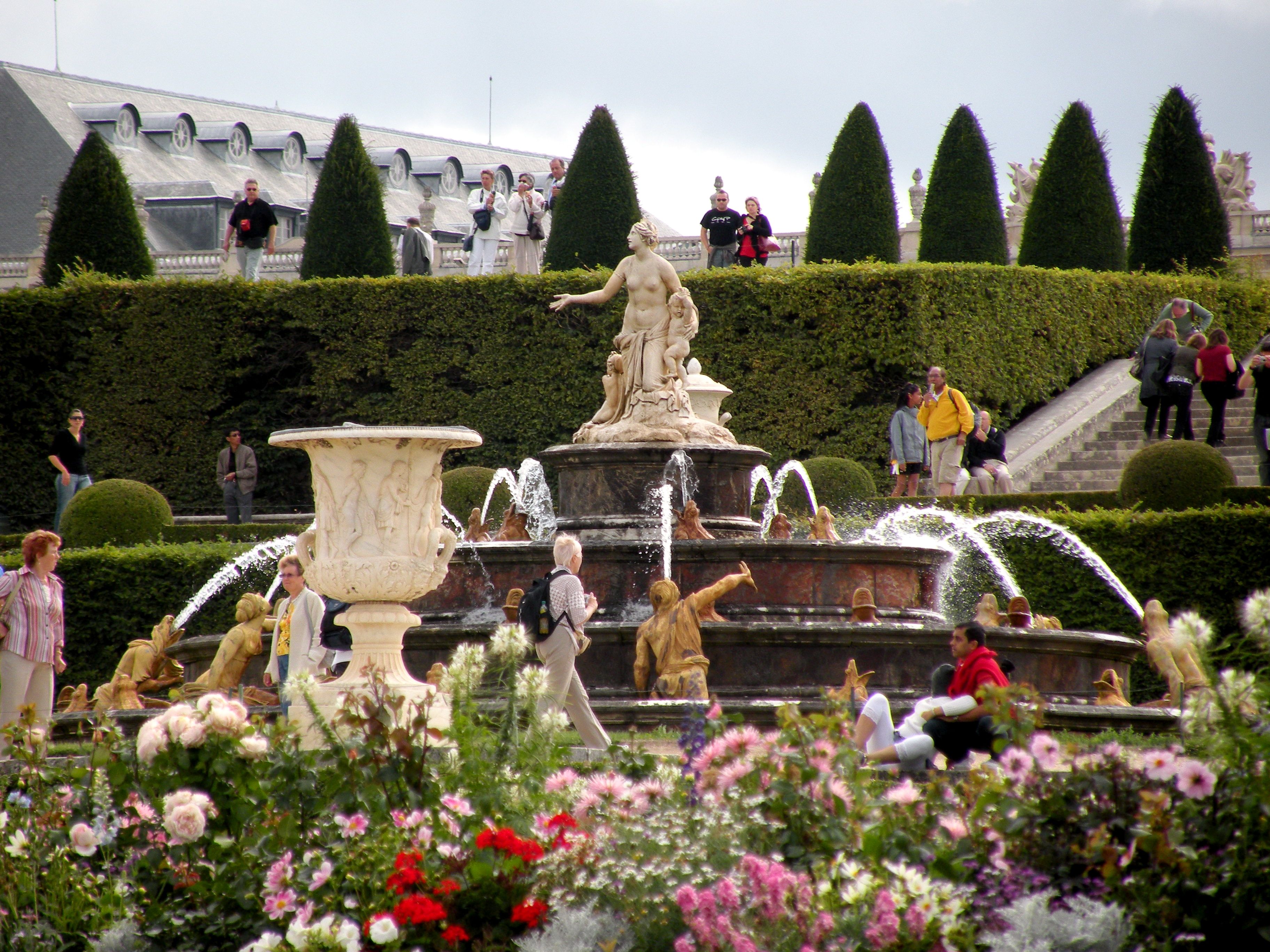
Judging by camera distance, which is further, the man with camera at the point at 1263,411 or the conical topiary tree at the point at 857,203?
the conical topiary tree at the point at 857,203

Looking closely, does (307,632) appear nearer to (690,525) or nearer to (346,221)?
(690,525)

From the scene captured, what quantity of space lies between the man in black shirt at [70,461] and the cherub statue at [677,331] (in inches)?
355

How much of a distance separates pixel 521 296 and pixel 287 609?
13624mm

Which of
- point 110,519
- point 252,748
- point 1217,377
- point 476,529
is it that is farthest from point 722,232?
point 252,748

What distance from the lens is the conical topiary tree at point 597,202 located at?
79.5 ft

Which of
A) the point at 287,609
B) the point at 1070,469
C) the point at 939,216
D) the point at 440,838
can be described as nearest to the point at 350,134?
the point at 939,216

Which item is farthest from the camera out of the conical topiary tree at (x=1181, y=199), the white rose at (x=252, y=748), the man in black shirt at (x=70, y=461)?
the conical topiary tree at (x=1181, y=199)

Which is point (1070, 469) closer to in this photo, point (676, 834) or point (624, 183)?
point (624, 183)

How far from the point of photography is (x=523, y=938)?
4.02 meters

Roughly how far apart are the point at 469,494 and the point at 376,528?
9.99 meters

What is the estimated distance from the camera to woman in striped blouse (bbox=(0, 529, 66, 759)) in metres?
8.20

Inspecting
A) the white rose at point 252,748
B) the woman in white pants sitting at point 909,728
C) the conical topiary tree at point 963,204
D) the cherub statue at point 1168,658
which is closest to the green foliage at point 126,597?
the cherub statue at point 1168,658

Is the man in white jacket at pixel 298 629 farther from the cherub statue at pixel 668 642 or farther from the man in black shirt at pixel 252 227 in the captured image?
the man in black shirt at pixel 252 227

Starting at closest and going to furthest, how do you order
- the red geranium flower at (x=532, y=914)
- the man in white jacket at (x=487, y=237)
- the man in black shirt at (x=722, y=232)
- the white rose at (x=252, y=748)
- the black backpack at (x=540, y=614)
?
1. the red geranium flower at (x=532, y=914)
2. the white rose at (x=252, y=748)
3. the black backpack at (x=540, y=614)
4. the man in black shirt at (x=722, y=232)
5. the man in white jacket at (x=487, y=237)
